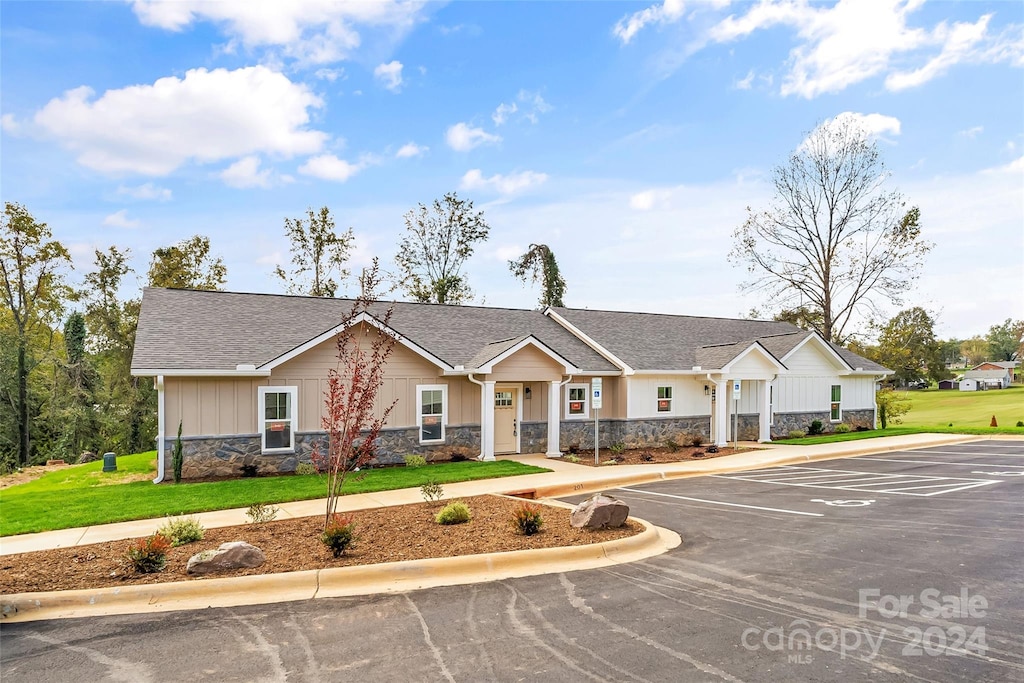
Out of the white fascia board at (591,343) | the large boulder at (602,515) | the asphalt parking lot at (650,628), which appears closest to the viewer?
the asphalt parking lot at (650,628)

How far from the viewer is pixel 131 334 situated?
114 feet


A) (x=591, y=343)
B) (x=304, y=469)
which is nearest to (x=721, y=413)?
(x=591, y=343)

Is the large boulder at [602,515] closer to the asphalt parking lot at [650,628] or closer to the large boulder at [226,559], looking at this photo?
the asphalt parking lot at [650,628]

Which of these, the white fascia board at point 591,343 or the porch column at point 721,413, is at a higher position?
the white fascia board at point 591,343

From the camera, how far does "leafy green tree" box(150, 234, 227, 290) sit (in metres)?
34.9

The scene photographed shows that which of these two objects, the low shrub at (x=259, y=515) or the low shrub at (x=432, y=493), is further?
the low shrub at (x=432, y=493)

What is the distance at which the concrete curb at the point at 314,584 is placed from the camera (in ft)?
22.7

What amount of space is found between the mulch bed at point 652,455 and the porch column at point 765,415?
3.40 metres

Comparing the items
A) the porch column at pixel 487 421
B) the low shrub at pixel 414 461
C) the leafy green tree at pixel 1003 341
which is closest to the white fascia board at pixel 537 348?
the porch column at pixel 487 421

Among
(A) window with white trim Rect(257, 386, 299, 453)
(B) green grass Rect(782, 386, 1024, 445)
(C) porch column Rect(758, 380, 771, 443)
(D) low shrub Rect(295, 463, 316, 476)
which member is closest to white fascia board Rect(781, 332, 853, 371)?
(C) porch column Rect(758, 380, 771, 443)

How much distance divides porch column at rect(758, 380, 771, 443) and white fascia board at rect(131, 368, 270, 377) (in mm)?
19040

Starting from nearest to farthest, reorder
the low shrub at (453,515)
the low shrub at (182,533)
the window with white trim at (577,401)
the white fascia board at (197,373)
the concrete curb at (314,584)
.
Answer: the concrete curb at (314,584) → the low shrub at (182,533) → the low shrub at (453,515) → the white fascia board at (197,373) → the window with white trim at (577,401)

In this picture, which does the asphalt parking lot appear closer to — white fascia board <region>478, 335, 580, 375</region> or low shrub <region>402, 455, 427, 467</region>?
low shrub <region>402, 455, 427, 467</region>

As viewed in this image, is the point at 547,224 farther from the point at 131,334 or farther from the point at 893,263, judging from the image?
the point at 131,334
